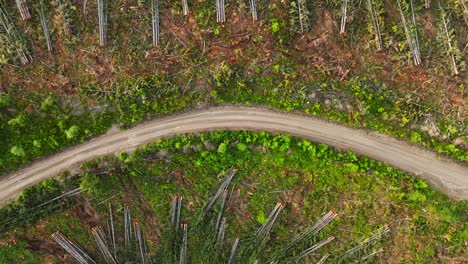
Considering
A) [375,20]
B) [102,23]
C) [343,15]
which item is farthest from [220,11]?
[375,20]

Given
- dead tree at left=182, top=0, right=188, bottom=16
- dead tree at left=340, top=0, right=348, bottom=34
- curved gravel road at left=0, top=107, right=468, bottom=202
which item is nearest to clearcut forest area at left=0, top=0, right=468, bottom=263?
dead tree at left=182, top=0, right=188, bottom=16

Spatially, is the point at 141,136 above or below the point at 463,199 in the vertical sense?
above

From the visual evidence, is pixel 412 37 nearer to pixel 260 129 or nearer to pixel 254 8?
pixel 254 8

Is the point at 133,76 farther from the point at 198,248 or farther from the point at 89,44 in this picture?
the point at 198,248

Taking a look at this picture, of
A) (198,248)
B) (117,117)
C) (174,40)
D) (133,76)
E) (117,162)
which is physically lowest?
(198,248)

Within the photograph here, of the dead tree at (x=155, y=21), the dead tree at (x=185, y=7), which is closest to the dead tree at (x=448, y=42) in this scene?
the dead tree at (x=185, y=7)

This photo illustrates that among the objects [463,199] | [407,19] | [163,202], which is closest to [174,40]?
[163,202]
